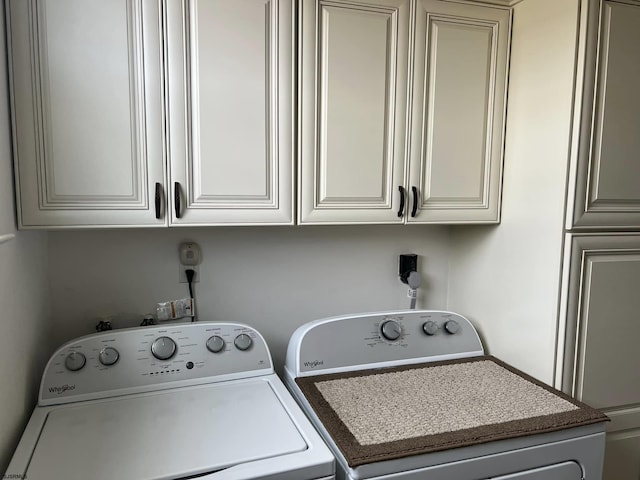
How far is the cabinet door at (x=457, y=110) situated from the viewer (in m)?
1.47

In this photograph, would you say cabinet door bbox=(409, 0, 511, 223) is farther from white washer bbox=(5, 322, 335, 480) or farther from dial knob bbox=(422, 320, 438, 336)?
white washer bbox=(5, 322, 335, 480)

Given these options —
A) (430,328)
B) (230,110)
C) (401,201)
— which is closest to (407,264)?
(430,328)

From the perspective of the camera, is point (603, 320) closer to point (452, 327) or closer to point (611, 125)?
point (452, 327)

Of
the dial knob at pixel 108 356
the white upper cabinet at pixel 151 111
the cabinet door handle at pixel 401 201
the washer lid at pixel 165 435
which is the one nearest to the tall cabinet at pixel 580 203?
the cabinet door handle at pixel 401 201

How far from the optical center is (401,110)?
146cm

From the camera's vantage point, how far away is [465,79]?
1.51m

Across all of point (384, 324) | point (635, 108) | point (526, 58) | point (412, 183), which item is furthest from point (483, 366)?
point (526, 58)

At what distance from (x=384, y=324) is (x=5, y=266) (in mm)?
1142

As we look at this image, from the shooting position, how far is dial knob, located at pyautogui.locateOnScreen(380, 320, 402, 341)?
160cm

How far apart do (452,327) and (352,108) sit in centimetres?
89

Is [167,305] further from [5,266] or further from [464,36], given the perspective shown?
[464,36]

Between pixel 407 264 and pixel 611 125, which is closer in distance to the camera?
pixel 611 125

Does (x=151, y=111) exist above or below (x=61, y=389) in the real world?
above

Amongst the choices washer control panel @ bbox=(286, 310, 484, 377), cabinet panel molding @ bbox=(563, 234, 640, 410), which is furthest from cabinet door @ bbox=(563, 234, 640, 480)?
washer control panel @ bbox=(286, 310, 484, 377)
